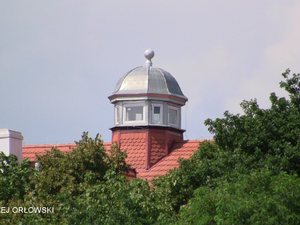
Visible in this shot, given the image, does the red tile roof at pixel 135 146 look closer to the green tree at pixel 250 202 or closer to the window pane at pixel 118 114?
the window pane at pixel 118 114

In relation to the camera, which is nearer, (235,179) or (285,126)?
(235,179)

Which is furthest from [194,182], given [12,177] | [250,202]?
[250,202]

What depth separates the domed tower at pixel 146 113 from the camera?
73625 millimetres

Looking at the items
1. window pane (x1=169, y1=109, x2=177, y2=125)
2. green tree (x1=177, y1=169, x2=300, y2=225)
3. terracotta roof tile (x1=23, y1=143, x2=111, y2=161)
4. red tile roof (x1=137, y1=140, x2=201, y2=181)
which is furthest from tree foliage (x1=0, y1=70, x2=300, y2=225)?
window pane (x1=169, y1=109, x2=177, y2=125)

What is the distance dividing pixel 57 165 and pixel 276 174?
24.7 ft

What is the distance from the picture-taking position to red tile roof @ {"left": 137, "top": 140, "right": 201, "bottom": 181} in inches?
2827

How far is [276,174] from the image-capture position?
58.4 meters

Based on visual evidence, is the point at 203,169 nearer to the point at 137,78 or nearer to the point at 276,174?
the point at 276,174

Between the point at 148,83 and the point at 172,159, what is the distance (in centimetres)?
311

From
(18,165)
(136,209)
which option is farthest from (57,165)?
(136,209)

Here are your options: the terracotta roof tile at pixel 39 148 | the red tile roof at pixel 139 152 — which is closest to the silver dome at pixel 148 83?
the red tile roof at pixel 139 152

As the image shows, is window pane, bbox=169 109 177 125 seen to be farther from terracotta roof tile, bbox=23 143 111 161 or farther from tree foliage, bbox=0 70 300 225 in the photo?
tree foliage, bbox=0 70 300 225

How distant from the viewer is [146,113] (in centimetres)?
7394

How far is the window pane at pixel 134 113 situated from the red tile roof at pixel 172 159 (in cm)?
181
